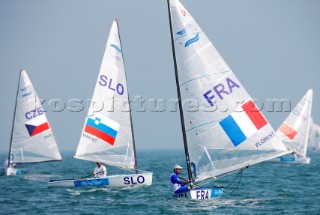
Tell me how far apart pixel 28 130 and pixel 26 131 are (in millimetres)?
173

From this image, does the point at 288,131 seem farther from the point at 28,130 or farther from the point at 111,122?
the point at 111,122

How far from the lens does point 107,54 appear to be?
93.5 ft

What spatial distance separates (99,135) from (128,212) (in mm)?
8682

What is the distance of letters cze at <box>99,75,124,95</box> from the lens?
28.4 meters

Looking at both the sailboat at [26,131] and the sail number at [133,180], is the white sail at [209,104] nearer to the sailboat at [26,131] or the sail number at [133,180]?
the sail number at [133,180]

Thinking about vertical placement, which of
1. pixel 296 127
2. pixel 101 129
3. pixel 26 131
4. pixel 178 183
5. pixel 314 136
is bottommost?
pixel 178 183

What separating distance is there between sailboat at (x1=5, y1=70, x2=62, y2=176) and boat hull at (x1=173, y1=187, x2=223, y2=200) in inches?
834

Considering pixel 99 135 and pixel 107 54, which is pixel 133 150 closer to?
pixel 99 135

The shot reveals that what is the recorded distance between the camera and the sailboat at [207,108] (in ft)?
68.2

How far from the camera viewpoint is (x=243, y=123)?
20797 millimetres

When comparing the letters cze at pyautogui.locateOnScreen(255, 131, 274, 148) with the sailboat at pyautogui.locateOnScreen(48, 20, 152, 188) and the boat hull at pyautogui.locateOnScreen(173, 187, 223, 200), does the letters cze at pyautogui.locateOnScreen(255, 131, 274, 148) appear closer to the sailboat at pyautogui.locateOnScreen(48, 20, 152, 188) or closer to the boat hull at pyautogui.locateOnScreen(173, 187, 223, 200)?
the boat hull at pyautogui.locateOnScreen(173, 187, 223, 200)

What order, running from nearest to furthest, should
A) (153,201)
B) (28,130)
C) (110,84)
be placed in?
(153,201)
(110,84)
(28,130)

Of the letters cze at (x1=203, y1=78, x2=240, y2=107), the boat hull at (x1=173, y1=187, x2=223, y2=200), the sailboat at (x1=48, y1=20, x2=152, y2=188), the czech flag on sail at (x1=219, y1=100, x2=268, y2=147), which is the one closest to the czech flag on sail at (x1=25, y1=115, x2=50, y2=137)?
the sailboat at (x1=48, y1=20, x2=152, y2=188)

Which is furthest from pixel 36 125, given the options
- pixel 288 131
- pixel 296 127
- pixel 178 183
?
pixel 296 127
